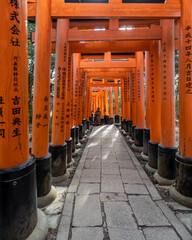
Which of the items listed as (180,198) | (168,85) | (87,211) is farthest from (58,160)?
(168,85)

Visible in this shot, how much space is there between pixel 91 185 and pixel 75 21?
13.4 ft

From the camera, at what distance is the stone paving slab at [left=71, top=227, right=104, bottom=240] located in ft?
6.24

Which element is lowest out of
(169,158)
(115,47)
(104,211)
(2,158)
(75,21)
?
(104,211)

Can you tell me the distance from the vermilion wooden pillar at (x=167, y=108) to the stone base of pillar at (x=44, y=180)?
7.57 feet

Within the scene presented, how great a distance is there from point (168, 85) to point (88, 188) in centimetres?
277

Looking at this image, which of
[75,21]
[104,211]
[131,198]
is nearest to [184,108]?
[131,198]

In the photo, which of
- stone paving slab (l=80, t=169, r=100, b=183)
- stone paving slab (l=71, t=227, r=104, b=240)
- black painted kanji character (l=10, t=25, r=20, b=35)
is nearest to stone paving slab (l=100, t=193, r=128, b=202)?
stone paving slab (l=80, t=169, r=100, b=183)

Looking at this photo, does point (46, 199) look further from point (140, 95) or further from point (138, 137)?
point (140, 95)

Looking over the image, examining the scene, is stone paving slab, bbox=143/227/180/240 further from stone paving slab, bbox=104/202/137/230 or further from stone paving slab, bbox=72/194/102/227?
stone paving slab, bbox=72/194/102/227

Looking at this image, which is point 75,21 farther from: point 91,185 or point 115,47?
point 91,185

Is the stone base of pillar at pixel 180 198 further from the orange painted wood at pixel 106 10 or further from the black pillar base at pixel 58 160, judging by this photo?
the orange painted wood at pixel 106 10

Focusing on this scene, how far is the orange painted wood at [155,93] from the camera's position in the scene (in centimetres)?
392

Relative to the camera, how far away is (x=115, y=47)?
4660mm

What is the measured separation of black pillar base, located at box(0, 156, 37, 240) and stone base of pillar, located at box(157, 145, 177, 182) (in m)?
2.67
